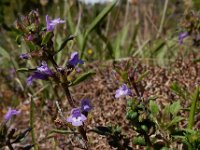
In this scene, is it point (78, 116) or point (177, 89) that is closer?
point (78, 116)

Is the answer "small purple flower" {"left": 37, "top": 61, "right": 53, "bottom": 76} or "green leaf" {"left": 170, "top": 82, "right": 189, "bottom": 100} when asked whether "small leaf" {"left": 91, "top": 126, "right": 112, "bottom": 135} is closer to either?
"small purple flower" {"left": 37, "top": 61, "right": 53, "bottom": 76}

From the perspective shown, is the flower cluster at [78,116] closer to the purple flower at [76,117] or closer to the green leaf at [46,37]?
the purple flower at [76,117]

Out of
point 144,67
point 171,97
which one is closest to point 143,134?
point 171,97

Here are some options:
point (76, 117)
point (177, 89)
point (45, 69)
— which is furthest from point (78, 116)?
point (177, 89)

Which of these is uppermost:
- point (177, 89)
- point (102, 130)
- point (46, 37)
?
point (46, 37)

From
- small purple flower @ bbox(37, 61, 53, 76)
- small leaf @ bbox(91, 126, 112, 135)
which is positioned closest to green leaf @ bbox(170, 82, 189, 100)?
small leaf @ bbox(91, 126, 112, 135)

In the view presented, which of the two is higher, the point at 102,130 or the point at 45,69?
the point at 45,69

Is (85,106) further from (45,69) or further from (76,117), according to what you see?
(45,69)

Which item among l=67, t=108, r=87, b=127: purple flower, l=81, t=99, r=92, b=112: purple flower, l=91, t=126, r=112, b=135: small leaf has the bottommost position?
l=91, t=126, r=112, b=135: small leaf

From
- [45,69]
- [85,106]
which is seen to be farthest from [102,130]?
[45,69]
